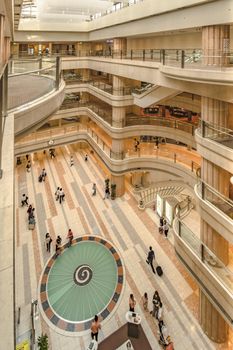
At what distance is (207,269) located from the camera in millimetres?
9336

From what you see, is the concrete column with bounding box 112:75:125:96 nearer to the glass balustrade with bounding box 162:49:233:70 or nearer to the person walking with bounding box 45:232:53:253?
the glass balustrade with bounding box 162:49:233:70

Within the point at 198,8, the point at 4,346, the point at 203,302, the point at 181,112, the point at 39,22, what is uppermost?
the point at 39,22

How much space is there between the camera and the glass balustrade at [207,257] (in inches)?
344

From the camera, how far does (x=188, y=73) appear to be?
977 centimetres

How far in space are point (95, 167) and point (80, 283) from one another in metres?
14.0

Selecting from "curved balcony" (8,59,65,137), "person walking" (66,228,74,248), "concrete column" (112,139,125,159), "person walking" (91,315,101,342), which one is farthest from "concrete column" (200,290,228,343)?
"concrete column" (112,139,125,159)

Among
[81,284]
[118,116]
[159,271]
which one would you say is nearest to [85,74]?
[118,116]

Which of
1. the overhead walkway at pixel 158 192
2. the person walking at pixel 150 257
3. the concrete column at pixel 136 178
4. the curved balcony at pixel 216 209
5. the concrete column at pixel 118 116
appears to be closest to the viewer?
the curved balcony at pixel 216 209

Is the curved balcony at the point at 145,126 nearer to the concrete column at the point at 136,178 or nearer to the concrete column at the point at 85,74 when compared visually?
the concrete column at the point at 85,74

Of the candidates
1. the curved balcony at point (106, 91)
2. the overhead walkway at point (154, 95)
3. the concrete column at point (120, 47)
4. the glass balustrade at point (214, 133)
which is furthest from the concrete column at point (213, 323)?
the concrete column at point (120, 47)

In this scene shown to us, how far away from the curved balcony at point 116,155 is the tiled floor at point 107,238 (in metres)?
2.27

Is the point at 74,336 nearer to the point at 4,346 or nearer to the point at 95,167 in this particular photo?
the point at 4,346

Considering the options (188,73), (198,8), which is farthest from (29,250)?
(198,8)

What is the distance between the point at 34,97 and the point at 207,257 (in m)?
7.38
